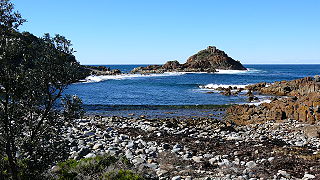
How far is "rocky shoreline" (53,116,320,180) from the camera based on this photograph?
412 inches

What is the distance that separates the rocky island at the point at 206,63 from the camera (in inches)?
5943

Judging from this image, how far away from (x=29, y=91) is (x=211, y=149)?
31.9 ft

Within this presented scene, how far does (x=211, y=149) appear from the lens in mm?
14055

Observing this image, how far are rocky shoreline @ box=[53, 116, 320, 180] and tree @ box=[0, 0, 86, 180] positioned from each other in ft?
2.91

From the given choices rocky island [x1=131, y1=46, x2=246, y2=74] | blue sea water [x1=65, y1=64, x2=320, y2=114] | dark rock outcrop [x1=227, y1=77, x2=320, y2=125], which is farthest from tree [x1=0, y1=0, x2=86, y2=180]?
rocky island [x1=131, y1=46, x2=246, y2=74]

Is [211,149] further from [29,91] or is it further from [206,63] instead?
[206,63]

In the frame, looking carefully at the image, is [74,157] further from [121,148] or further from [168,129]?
[168,129]

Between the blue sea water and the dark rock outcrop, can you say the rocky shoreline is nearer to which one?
the dark rock outcrop

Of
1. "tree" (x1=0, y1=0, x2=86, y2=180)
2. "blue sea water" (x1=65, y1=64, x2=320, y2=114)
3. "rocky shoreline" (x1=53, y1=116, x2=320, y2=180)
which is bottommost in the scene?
"blue sea water" (x1=65, y1=64, x2=320, y2=114)

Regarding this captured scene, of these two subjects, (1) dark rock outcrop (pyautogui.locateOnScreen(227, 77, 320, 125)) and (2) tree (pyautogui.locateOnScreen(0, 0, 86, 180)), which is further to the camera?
(1) dark rock outcrop (pyautogui.locateOnScreen(227, 77, 320, 125))

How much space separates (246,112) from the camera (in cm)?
2577

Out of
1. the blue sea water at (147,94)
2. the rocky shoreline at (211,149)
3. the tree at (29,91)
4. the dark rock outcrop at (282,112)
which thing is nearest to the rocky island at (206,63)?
the blue sea water at (147,94)

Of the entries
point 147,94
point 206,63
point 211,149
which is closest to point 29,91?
point 211,149

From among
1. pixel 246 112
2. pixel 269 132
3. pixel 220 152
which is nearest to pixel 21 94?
pixel 220 152
